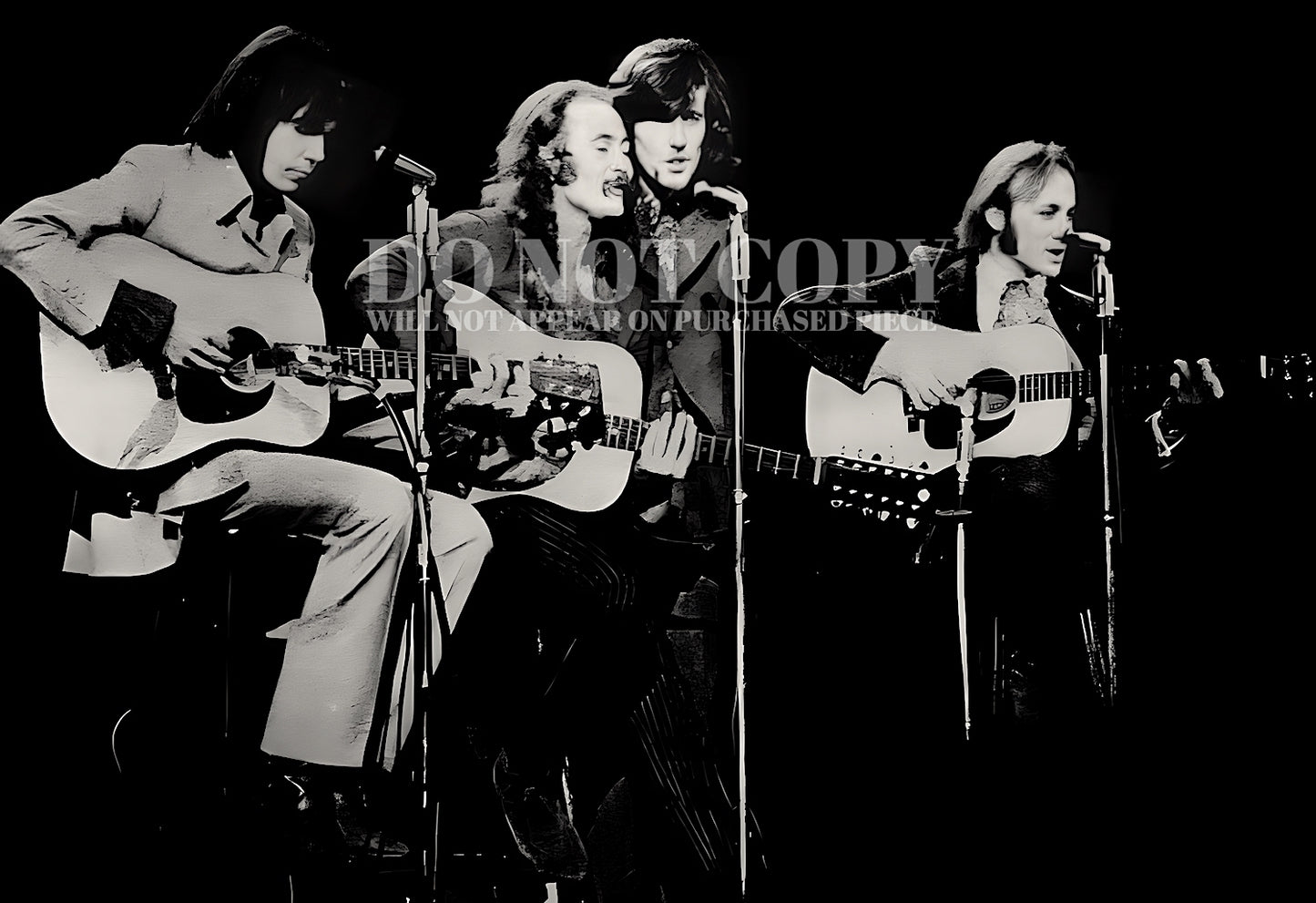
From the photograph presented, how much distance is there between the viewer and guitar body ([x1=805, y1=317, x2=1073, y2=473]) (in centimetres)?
226

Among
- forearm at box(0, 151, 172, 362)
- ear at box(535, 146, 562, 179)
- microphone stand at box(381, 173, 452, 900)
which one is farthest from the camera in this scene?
ear at box(535, 146, 562, 179)

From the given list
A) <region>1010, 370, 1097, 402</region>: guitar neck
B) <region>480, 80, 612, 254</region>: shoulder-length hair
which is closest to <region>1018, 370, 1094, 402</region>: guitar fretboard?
<region>1010, 370, 1097, 402</region>: guitar neck

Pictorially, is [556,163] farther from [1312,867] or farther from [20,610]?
[1312,867]

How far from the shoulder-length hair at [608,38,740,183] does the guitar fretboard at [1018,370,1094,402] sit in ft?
2.88

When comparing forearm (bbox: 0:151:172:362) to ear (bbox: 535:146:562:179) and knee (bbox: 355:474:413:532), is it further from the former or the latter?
ear (bbox: 535:146:562:179)

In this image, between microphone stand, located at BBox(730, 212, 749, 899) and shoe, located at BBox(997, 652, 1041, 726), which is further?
shoe, located at BBox(997, 652, 1041, 726)

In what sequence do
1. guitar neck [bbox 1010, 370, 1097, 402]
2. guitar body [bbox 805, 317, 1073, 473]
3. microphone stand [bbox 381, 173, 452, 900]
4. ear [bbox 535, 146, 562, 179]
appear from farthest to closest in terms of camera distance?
guitar neck [bbox 1010, 370, 1097, 402]
guitar body [bbox 805, 317, 1073, 473]
ear [bbox 535, 146, 562, 179]
microphone stand [bbox 381, 173, 452, 900]

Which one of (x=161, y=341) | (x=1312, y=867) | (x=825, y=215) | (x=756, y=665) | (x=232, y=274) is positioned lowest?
(x=1312, y=867)

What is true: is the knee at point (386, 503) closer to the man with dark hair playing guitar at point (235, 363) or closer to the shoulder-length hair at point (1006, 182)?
the man with dark hair playing guitar at point (235, 363)

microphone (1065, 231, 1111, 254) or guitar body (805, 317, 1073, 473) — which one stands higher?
microphone (1065, 231, 1111, 254)

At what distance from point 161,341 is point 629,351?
936 millimetres

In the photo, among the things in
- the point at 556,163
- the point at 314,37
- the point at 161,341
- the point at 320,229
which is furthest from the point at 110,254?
the point at 556,163

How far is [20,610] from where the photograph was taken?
1968 mm

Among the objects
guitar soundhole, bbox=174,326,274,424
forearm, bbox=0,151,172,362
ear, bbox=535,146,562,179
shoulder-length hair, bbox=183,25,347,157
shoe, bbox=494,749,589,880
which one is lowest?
shoe, bbox=494,749,589,880
